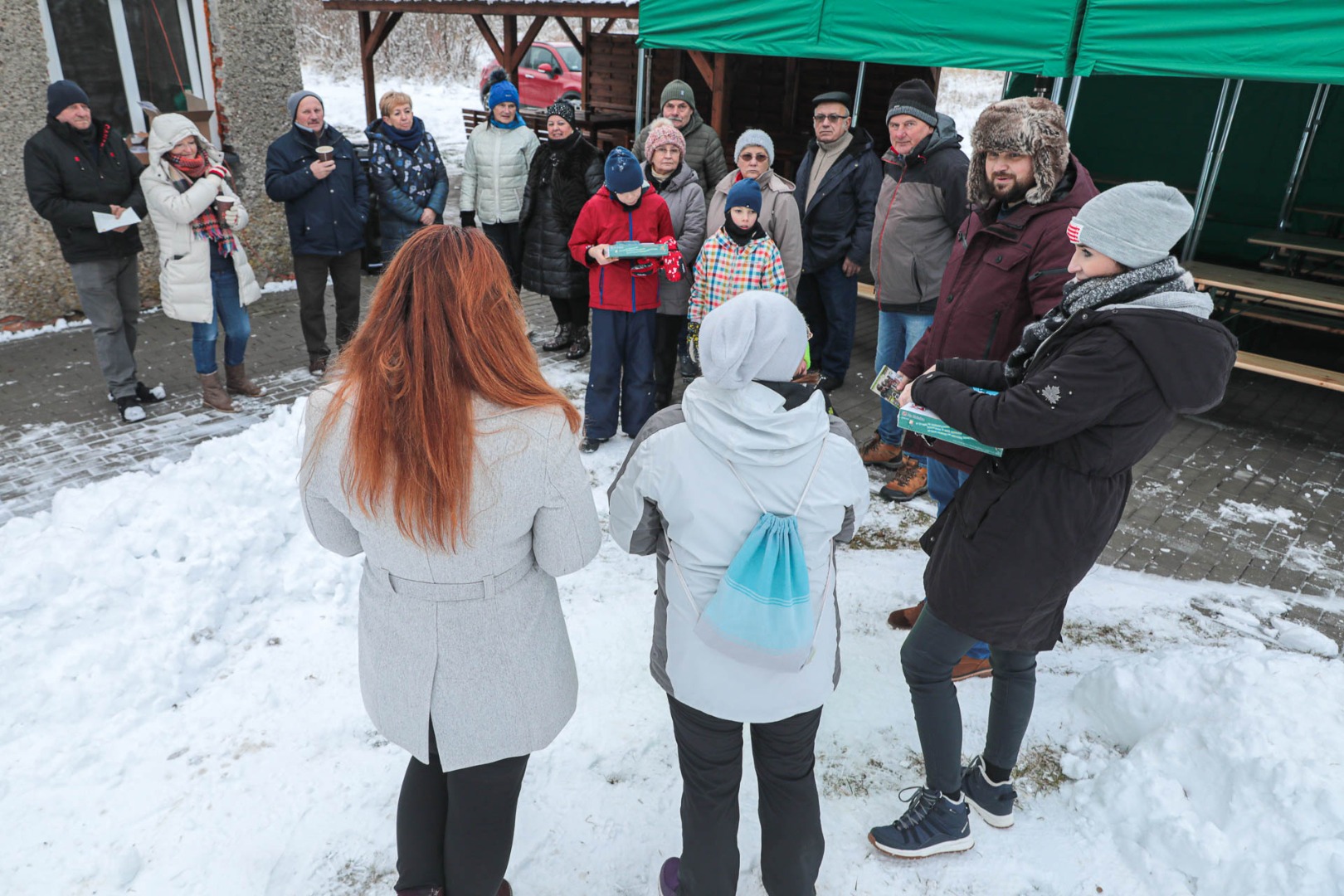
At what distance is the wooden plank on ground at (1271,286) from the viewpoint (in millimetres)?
6145

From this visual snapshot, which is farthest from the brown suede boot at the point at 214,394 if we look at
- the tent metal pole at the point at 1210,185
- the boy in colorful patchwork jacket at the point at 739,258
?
the tent metal pole at the point at 1210,185

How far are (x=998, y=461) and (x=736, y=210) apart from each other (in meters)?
2.69

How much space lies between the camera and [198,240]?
5.02 meters

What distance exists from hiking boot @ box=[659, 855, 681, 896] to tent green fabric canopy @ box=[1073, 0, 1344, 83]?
4569 millimetres

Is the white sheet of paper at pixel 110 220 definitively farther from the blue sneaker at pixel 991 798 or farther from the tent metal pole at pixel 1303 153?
the tent metal pole at pixel 1303 153

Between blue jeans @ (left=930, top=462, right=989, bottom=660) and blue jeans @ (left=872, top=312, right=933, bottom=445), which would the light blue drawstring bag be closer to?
blue jeans @ (left=930, top=462, right=989, bottom=660)

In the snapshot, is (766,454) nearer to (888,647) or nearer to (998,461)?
(998,461)

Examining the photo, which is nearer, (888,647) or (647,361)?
(888,647)

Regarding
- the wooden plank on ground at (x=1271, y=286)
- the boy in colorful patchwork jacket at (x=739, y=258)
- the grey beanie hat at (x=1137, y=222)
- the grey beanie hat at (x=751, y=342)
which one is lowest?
the wooden plank on ground at (x=1271, y=286)

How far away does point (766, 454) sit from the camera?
1.85 m

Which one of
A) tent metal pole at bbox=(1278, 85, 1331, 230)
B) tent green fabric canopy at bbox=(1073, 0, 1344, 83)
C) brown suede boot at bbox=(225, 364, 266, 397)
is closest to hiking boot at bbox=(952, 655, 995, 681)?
tent green fabric canopy at bbox=(1073, 0, 1344, 83)

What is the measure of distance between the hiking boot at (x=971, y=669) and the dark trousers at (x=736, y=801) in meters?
1.26

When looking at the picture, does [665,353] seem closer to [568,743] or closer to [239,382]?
[239,382]

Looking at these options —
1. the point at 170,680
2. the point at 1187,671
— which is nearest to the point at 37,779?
the point at 170,680
